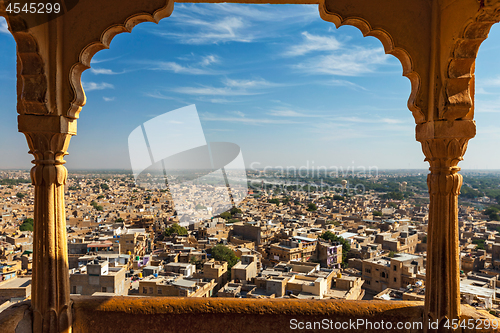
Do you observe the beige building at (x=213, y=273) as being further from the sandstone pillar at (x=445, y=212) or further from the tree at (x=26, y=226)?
the tree at (x=26, y=226)

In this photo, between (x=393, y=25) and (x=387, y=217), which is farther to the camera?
(x=387, y=217)

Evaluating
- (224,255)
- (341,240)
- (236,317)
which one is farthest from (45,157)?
(341,240)

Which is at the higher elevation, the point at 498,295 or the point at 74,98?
the point at 74,98

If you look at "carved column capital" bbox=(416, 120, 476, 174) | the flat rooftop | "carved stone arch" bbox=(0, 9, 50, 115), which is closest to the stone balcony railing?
"carved column capital" bbox=(416, 120, 476, 174)

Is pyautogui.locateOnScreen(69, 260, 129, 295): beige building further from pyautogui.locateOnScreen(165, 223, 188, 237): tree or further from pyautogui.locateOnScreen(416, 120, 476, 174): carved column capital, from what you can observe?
pyautogui.locateOnScreen(165, 223, 188, 237): tree

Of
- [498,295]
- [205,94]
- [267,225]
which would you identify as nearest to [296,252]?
[267,225]

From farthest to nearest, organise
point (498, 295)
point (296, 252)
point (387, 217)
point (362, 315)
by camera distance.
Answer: point (387, 217)
point (296, 252)
point (498, 295)
point (362, 315)

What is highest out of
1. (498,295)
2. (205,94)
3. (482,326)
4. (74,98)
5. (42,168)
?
(205,94)

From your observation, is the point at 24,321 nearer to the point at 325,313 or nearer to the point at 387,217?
the point at 325,313
